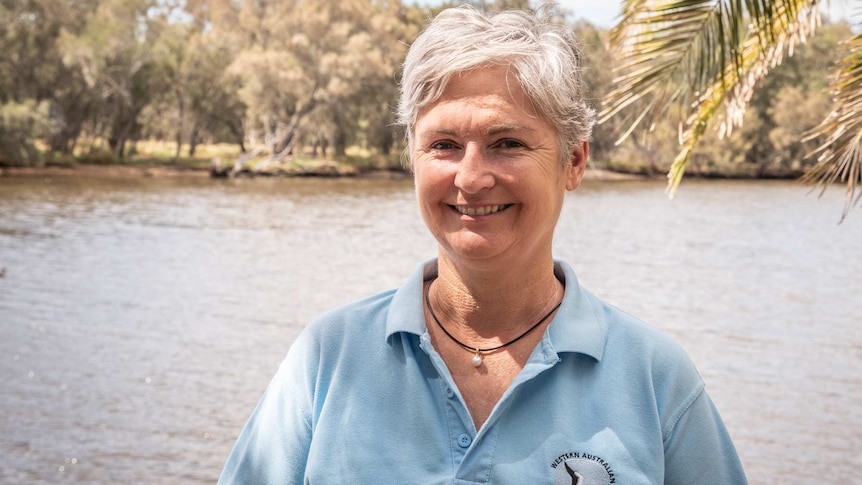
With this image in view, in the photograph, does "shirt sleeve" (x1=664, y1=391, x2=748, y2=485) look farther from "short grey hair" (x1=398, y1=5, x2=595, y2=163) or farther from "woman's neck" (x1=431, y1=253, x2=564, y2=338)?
"short grey hair" (x1=398, y1=5, x2=595, y2=163)

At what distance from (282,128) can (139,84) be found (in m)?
9.61

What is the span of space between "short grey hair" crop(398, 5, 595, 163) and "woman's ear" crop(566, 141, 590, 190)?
103 millimetres

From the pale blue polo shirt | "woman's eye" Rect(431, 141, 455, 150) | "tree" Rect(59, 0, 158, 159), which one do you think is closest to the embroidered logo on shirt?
the pale blue polo shirt

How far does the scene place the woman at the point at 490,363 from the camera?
206 centimetres

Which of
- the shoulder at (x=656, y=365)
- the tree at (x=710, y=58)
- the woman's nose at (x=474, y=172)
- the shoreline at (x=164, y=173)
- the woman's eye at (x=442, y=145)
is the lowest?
the shoreline at (x=164, y=173)

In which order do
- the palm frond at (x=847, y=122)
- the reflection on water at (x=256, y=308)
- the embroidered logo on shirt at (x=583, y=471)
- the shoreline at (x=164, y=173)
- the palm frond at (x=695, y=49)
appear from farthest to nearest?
the shoreline at (x=164, y=173) → the reflection on water at (x=256, y=308) → the palm frond at (x=847, y=122) → the palm frond at (x=695, y=49) → the embroidered logo on shirt at (x=583, y=471)

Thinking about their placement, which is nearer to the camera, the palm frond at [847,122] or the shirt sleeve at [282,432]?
the shirt sleeve at [282,432]

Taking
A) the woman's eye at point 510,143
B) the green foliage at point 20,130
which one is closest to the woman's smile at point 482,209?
the woman's eye at point 510,143

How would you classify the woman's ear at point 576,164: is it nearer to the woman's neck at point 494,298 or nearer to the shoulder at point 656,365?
the woman's neck at point 494,298

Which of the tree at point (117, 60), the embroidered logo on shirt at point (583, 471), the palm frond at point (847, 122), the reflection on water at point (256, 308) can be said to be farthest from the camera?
the tree at point (117, 60)

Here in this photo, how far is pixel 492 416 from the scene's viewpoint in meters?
2.06

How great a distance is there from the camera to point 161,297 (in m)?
18.5

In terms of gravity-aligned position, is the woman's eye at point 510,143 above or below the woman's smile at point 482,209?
above

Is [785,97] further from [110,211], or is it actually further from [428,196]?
[428,196]
